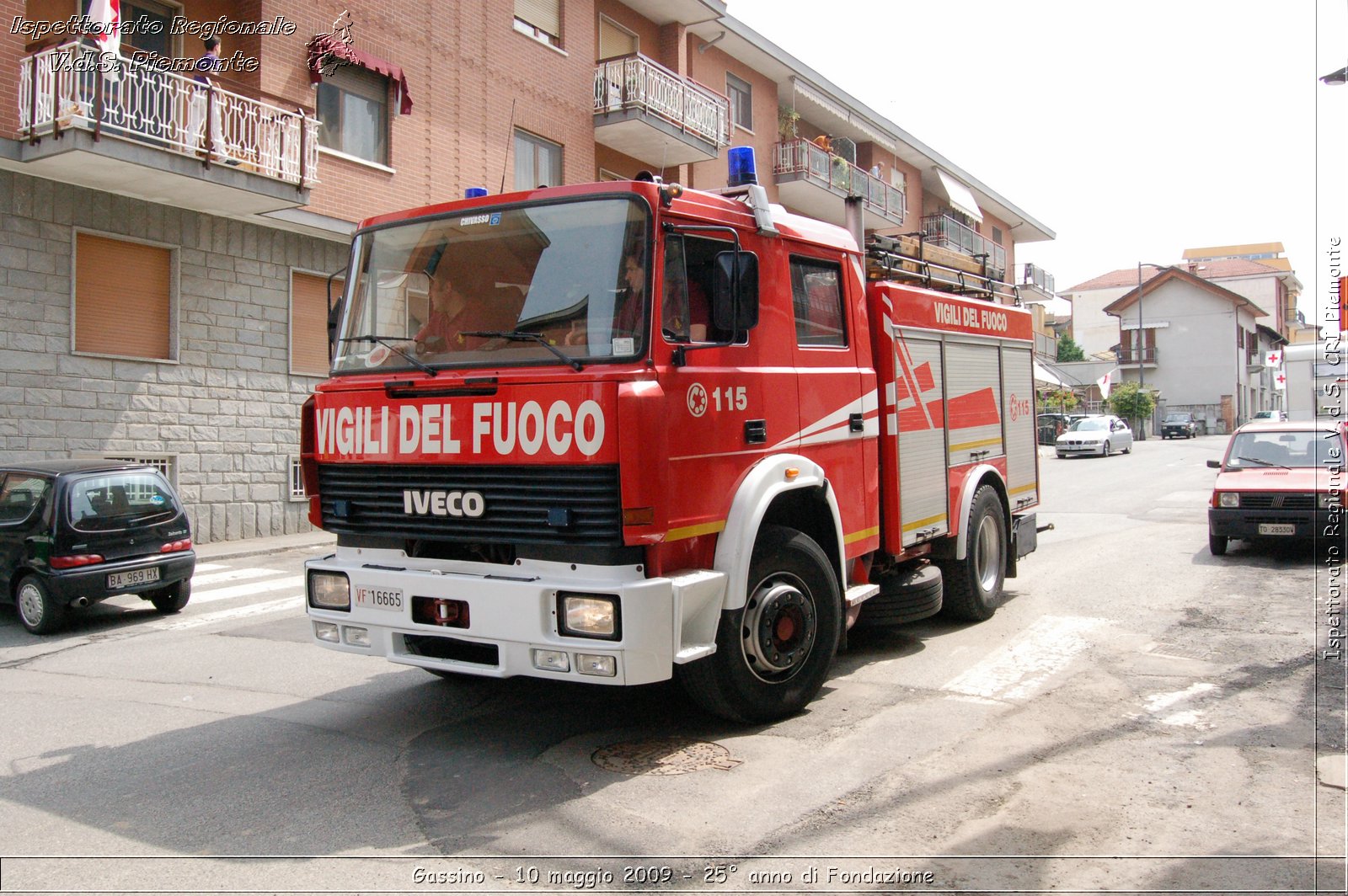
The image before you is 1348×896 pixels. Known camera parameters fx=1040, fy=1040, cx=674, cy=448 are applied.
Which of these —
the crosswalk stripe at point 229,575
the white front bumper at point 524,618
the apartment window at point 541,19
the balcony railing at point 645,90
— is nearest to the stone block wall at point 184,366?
the crosswalk stripe at point 229,575

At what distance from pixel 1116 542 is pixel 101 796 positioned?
12.0 m

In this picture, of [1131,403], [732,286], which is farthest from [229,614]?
[1131,403]

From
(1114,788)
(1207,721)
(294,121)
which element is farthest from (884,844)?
(294,121)

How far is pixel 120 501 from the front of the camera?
9.76 meters

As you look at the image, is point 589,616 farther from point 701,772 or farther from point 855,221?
point 855,221

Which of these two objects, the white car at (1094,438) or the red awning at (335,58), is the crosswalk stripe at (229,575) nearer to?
the red awning at (335,58)

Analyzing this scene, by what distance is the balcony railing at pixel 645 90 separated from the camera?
70.4 ft

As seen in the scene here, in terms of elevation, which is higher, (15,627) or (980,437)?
(980,437)

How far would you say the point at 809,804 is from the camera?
14.9 ft

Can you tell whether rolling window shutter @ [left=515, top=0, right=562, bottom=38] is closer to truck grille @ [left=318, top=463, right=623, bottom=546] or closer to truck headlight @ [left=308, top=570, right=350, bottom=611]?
truck grille @ [left=318, top=463, right=623, bottom=546]

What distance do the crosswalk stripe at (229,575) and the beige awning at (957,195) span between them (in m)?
27.1

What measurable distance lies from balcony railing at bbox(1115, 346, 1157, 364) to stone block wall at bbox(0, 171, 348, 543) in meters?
59.9

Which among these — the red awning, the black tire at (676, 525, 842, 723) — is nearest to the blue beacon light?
the black tire at (676, 525, 842, 723)

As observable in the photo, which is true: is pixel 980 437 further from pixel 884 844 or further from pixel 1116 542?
pixel 1116 542
